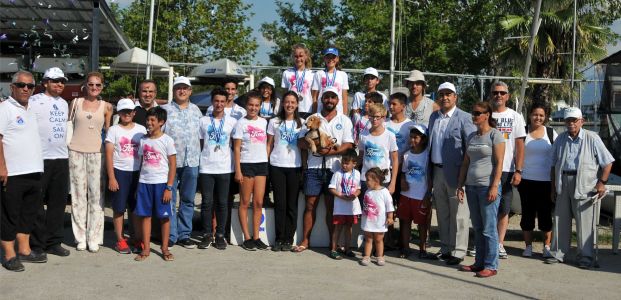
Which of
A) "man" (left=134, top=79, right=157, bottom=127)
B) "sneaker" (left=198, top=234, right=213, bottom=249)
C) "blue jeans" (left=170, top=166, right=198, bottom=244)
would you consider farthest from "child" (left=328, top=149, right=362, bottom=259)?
"man" (left=134, top=79, right=157, bottom=127)

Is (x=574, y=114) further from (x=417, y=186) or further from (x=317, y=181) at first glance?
(x=317, y=181)

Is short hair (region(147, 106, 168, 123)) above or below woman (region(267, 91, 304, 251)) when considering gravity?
above

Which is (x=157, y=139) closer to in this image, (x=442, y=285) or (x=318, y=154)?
(x=318, y=154)

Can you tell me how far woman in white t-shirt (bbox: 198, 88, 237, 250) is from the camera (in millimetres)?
8148

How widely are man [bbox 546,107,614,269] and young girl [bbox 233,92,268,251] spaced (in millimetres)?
3457

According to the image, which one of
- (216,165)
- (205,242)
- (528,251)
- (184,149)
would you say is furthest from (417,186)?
(184,149)

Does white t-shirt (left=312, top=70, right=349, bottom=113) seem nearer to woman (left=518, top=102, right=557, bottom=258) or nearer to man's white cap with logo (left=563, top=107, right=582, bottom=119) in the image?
woman (left=518, top=102, right=557, bottom=258)

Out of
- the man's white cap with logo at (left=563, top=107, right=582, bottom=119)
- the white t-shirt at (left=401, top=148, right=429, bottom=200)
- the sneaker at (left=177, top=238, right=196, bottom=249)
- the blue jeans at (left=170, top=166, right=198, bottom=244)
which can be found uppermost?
A: the man's white cap with logo at (left=563, top=107, right=582, bottom=119)

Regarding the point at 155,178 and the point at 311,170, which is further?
the point at 311,170

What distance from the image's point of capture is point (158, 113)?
7625 millimetres

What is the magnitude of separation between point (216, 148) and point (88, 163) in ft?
4.89

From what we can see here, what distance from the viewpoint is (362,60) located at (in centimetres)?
3347

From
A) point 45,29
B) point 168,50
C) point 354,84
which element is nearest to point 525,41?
point 354,84

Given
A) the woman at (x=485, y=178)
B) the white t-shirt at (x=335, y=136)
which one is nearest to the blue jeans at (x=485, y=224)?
the woman at (x=485, y=178)
